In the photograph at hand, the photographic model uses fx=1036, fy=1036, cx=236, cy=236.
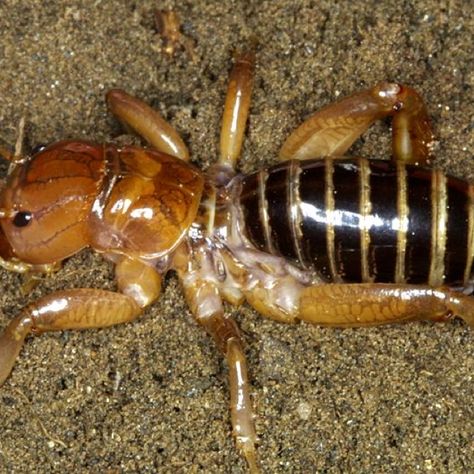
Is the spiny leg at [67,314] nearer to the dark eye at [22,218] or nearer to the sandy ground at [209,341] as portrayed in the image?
the sandy ground at [209,341]

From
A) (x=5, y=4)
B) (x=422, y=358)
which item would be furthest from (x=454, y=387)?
(x=5, y=4)

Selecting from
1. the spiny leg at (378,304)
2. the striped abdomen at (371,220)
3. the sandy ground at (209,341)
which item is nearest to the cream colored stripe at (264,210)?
the striped abdomen at (371,220)

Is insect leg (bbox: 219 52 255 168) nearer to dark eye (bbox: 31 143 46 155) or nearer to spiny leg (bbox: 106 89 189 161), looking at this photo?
spiny leg (bbox: 106 89 189 161)

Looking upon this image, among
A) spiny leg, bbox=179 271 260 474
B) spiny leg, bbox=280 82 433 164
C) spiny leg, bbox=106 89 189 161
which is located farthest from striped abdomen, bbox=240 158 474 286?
spiny leg, bbox=106 89 189 161

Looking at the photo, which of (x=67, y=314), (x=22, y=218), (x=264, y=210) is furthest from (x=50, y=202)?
(x=264, y=210)

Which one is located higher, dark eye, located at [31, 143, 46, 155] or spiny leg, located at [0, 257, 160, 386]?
dark eye, located at [31, 143, 46, 155]

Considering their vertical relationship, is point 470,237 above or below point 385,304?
above

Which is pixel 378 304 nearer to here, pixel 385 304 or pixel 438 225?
pixel 385 304
